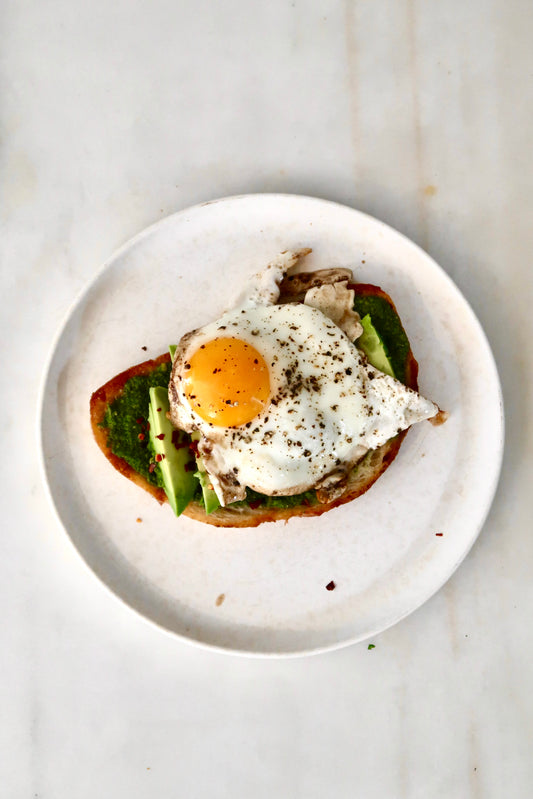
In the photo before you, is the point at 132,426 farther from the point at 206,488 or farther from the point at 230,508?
the point at 230,508

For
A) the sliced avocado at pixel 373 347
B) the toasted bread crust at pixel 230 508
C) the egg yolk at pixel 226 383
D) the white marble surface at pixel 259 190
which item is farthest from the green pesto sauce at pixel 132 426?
A: the sliced avocado at pixel 373 347

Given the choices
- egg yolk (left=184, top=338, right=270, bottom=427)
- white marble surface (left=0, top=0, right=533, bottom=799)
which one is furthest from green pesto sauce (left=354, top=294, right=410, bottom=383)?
egg yolk (left=184, top=338, right=270, bottom=427)

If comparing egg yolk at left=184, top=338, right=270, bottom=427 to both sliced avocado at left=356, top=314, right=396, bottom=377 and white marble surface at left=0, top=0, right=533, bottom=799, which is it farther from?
white marble surface at left=0, top=0, right=533, bottom=799

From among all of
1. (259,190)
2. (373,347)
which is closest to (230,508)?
(373,347)

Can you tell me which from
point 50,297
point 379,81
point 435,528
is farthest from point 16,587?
point 379,81

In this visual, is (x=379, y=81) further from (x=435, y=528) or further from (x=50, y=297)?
(x=435, y=528)

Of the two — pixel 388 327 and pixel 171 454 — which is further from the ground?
pixel 388 327

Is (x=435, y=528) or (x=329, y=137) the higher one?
(x=329, y=137)
